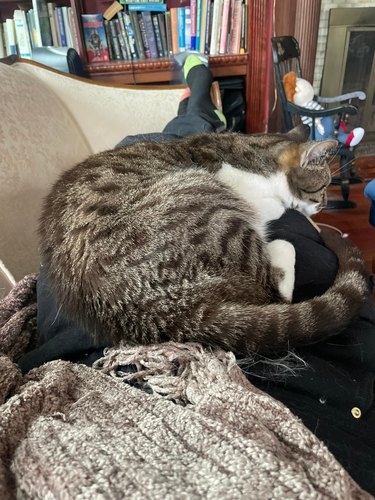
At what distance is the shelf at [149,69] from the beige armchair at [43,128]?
1.00 meters

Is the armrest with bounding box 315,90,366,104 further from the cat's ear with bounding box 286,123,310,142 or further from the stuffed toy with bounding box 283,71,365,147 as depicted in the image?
the cat's ear with bounding box 286,123,310,142

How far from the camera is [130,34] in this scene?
10.0 ft

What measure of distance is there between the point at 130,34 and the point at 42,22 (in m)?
0.67

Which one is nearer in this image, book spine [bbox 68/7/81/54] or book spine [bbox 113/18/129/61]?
book spine [bbox 68/7/81/54]

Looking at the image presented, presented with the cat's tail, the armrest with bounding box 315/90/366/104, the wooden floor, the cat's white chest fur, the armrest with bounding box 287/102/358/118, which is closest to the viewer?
the cat's tail

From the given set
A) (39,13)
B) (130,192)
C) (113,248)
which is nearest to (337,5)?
(39,13)

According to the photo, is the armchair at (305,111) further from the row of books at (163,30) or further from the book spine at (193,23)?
the book spine at (193,23)

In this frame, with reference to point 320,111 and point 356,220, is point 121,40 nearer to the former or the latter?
point 320,111

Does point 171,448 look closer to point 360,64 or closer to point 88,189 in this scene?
point 88,189

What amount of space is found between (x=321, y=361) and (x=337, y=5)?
12.5 ft

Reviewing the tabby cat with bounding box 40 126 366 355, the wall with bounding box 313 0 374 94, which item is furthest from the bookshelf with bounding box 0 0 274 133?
the tabby cat with bounding box 40 126 366 355

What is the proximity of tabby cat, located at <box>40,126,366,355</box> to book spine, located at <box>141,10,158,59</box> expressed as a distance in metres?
2.31

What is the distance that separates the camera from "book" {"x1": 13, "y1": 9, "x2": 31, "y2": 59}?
9.41ft

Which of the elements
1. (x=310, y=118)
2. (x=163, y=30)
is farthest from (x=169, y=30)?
(x=310, y=118)
